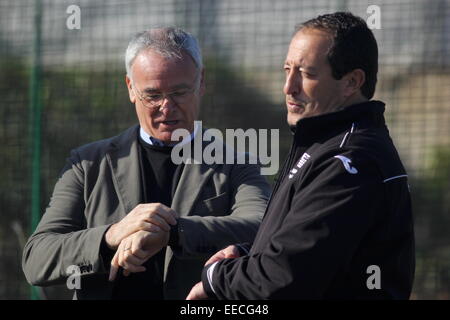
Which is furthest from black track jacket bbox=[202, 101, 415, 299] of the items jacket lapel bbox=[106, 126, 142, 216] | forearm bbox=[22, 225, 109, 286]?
jacket lapel bbox=[106, 126, 142, 216]

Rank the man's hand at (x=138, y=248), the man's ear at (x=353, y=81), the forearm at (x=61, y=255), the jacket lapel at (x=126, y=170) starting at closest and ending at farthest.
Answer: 1. the man's ear at (x=353, y=81)
2. the man's hand at (x=138, y=248)
3. the forearm at (x=61, y=255)
4. the jacket lapel at (x=126, y=170)

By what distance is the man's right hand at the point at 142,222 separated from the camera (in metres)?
3.13

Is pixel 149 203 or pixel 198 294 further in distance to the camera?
pixel 149 203

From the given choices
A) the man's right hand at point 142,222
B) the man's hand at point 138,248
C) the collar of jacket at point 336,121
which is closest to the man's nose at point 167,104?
the man's right hand at point 142,222

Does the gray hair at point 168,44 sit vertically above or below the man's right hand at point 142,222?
above

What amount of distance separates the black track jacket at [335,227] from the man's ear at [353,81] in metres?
0.09

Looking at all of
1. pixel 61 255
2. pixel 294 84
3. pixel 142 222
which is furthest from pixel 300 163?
pixel 61 255

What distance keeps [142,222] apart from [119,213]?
32 centimetres

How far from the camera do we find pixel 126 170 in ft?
11.4

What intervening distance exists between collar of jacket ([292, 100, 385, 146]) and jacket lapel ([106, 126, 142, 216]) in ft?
2.81

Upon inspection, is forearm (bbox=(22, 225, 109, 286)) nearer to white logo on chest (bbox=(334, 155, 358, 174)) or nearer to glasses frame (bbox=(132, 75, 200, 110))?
glasses frame (bbox=(132, 75, 200, 110))

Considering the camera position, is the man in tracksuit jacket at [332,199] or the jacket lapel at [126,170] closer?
the man in tracksuit jacket at [332,199]

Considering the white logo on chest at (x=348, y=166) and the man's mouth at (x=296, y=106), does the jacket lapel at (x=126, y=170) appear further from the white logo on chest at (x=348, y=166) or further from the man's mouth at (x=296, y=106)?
the white logo on chest at (x=348, y=166)

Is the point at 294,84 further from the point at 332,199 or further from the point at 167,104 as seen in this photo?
the point at 167,104
